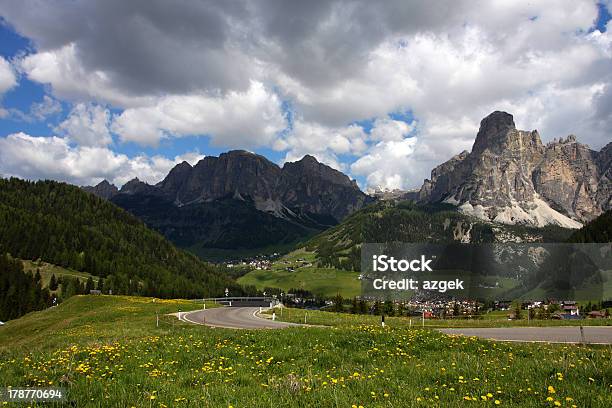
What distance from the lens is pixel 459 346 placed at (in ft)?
53.6

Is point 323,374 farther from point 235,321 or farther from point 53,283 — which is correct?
point 53,283

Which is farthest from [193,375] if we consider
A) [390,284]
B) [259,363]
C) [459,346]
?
[390,284]

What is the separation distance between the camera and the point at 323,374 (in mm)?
11438

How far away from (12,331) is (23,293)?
9307 centimetres

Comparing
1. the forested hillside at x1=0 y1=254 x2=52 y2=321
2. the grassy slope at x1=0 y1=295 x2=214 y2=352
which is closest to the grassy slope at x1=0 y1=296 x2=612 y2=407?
the grassy slope at x1=0 y1=295 x2=214 y2=352

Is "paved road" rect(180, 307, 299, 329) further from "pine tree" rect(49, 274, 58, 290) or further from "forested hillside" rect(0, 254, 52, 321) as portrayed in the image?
"pine tree" rect(49, 274, 58, 290)

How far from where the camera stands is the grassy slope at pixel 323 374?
8805mm

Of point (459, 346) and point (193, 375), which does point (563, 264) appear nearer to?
point (459, 346)

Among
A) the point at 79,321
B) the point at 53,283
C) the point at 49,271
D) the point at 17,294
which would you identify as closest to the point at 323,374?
the point at 79,321

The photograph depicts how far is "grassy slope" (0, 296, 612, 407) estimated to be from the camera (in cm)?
880

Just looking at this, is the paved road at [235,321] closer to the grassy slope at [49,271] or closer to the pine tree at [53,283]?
the pine tree at [53,283]

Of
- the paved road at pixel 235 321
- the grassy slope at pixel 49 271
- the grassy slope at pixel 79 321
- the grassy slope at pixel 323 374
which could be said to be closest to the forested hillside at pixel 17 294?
the grassy slope at pixel 49 271

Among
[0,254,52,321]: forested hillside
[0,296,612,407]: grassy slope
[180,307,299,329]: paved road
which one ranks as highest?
[0,296,612,407]: grassy slope

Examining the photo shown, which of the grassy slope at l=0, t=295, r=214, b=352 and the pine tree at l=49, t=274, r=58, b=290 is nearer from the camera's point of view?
the grassy slope at l=0, t=295, r=214, b=352
